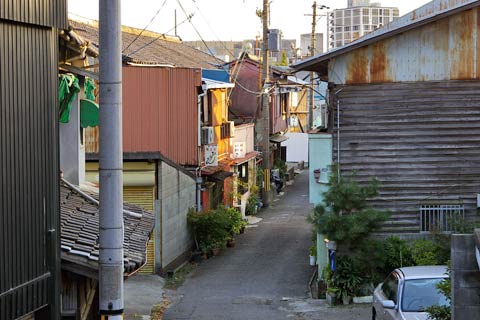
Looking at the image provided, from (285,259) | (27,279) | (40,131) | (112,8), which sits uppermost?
(112,8)

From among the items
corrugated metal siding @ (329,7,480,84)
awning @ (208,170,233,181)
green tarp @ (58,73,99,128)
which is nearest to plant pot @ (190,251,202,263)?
awning @ (208,170,233,181)

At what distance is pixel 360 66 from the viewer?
22.1 metres

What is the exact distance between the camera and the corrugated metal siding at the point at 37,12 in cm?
838

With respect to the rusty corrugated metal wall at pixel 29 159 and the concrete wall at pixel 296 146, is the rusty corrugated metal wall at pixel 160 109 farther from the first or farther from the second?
the concrete wall at pixel 296 146

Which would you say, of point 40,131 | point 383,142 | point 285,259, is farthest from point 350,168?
point 40,131

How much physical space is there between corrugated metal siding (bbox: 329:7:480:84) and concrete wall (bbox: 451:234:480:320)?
12414mm

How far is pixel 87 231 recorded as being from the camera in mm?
10297

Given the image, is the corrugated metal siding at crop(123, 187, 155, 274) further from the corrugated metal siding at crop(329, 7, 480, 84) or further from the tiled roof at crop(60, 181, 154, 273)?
the tiled roof at crop(60, 181, 154, 273)

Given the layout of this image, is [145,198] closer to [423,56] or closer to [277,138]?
[423,56]

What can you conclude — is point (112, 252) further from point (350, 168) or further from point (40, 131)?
point (350, 168)

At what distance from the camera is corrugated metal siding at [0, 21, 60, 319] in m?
8.30

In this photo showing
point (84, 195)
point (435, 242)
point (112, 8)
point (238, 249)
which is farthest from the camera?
point (238, 249)

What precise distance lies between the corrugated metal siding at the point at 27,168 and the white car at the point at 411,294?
6.23 metres

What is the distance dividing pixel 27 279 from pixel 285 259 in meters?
20.3
